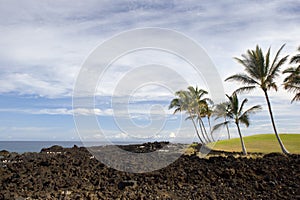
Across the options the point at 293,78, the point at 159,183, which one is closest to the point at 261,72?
the point at 293,78

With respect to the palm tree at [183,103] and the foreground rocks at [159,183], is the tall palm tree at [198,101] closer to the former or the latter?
the palm tree at [183,103]

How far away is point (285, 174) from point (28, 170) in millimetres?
9562

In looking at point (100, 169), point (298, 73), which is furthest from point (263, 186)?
point (298, 73)

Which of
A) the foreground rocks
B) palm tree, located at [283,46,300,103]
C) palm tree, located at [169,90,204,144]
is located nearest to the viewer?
the foreground rocks

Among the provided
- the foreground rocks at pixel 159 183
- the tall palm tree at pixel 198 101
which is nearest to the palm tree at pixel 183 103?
the tall palm tree at pixel 198 101

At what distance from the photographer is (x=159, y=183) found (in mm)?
10867

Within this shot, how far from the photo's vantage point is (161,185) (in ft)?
34.8

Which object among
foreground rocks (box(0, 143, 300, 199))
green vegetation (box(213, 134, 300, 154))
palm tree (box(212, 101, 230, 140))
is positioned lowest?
foreground rocks (box(0, 143, 300, 199))

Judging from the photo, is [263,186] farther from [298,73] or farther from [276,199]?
[298,73]

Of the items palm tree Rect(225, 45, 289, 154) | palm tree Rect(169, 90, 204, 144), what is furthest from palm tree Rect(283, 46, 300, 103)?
palm tree Rect(169, 90, 204, 144)

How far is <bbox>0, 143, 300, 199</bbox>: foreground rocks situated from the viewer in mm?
9391

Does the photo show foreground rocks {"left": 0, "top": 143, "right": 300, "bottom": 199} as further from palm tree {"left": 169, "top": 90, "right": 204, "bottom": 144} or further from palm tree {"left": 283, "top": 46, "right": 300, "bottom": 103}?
palm tree {"left": 169, "top": 90, "right": 204, "bottom": 144}

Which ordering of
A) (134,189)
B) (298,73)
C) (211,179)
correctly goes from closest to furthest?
(134,189)
(211,179)
(298,73)

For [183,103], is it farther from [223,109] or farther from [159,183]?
[159,183]
